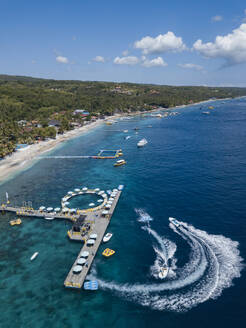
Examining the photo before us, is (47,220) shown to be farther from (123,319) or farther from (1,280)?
(123,319)

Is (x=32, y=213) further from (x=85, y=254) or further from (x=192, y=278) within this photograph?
→ (x=192, y=278)

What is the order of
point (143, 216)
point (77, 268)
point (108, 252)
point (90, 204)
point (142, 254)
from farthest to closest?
point (90, 204), point (143, 216), point (108, 252), point (142, 254), point (77, 268)

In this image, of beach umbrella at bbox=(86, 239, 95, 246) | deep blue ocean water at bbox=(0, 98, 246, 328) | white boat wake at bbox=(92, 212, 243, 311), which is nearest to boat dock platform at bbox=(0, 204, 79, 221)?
deep blue ocean water at bbox=(0, 98, 246, 328)

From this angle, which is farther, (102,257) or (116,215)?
(116,215)

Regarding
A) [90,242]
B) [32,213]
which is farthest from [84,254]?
[32,213]

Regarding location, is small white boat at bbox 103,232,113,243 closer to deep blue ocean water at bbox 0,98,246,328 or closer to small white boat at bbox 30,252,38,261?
deep blue ocean water at bbox 0,98,246,328

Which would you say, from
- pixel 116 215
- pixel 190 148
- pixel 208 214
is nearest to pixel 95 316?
pixel 116 215

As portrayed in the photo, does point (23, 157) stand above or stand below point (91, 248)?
above
